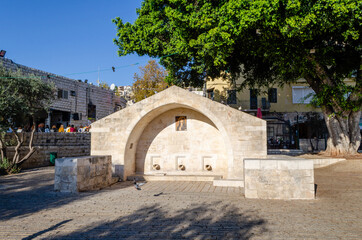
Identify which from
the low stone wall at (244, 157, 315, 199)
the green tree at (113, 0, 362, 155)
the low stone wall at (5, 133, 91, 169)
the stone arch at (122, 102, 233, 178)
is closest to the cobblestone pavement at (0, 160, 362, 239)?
the low stone wall at (244, 157, 315, 199)

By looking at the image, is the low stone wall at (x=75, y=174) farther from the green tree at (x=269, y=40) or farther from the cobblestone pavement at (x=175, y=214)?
the green tree at (x=269, y=40)

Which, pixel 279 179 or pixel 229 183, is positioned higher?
pixel 279 179

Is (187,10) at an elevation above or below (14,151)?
above

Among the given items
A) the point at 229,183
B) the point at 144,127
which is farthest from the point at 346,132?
the point at 144,127

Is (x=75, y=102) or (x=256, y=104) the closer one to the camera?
(x=256, y=104)

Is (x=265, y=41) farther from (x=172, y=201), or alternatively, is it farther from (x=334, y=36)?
(x=172, y=201)

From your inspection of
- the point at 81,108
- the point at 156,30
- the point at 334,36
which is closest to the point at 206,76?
the point at 156,30

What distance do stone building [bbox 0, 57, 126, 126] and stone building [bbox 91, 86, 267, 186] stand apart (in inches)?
656

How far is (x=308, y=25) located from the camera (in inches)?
488

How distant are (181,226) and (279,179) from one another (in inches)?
151

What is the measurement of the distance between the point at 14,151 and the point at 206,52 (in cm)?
1247

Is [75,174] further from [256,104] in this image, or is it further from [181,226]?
[256,104]

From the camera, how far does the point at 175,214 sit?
6645mm

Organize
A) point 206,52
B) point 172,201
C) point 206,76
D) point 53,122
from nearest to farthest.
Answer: point 172,201, point 206,52, point 206,76, point 53,122
